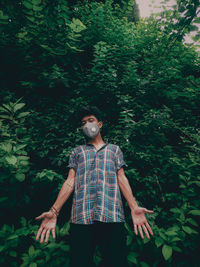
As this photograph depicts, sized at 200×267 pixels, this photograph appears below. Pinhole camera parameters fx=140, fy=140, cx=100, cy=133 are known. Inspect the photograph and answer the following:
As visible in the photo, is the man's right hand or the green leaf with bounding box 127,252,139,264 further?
the green leaf with bounding box 127,252,139,264

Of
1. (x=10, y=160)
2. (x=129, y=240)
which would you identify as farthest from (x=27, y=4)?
(x=129, y=240)

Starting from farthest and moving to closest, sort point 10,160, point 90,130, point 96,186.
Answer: point 90,130 < point 96,186 < point 10,160

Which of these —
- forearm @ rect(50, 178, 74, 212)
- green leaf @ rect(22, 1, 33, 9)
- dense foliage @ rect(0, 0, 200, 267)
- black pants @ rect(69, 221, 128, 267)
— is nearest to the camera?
black pants @ rect(69, 221, 128, 267)

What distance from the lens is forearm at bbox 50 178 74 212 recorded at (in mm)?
1435

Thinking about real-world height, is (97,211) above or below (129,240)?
above

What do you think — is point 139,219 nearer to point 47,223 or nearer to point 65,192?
point 65,192

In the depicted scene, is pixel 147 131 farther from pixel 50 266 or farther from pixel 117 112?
pixel 50 266

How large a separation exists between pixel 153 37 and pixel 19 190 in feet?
12.2

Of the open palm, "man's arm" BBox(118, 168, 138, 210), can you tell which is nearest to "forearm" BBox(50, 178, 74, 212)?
"man's arm" BBox(118, 168, 138, 210)

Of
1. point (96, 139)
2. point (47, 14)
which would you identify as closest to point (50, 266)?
point (96, 139)

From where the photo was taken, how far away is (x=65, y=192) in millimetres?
1495

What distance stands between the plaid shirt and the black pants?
9cm

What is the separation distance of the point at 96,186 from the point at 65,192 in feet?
1.12

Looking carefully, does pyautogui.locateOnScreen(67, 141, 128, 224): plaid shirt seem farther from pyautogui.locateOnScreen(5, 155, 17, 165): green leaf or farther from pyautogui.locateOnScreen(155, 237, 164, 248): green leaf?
pyautogui.locateOnScreen(5, 155, 17, 165): green leaf
